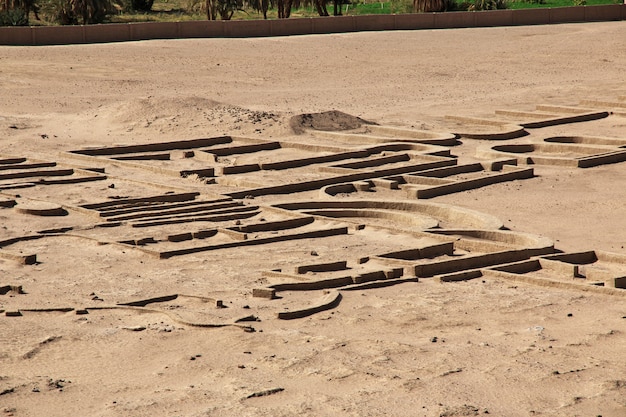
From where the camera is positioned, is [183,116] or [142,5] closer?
[183,116]

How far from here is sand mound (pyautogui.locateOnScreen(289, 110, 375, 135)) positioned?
754 inches

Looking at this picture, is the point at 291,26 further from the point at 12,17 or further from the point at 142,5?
the point at 142,5

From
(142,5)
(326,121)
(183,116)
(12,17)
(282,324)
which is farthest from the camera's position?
(142,5)

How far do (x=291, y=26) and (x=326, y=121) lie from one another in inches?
450

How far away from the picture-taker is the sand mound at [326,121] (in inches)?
754

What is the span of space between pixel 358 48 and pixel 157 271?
19.5 metres

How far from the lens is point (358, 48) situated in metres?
29.4

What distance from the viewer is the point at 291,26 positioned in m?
30.5

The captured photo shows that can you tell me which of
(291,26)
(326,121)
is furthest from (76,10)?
(326,121)

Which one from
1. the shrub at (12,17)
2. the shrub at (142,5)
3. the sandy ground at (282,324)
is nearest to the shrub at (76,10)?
the shrub at (12,17)

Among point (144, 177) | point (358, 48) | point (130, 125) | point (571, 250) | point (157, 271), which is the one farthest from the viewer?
point (358, 48)

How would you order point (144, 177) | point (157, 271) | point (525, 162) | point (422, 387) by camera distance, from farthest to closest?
point (525, 162)
point (144, 177)
point (157, 271)
point (422, 387)

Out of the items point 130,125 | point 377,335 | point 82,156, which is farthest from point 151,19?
point 377,335

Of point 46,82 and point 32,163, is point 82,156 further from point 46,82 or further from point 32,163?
point 46,82
